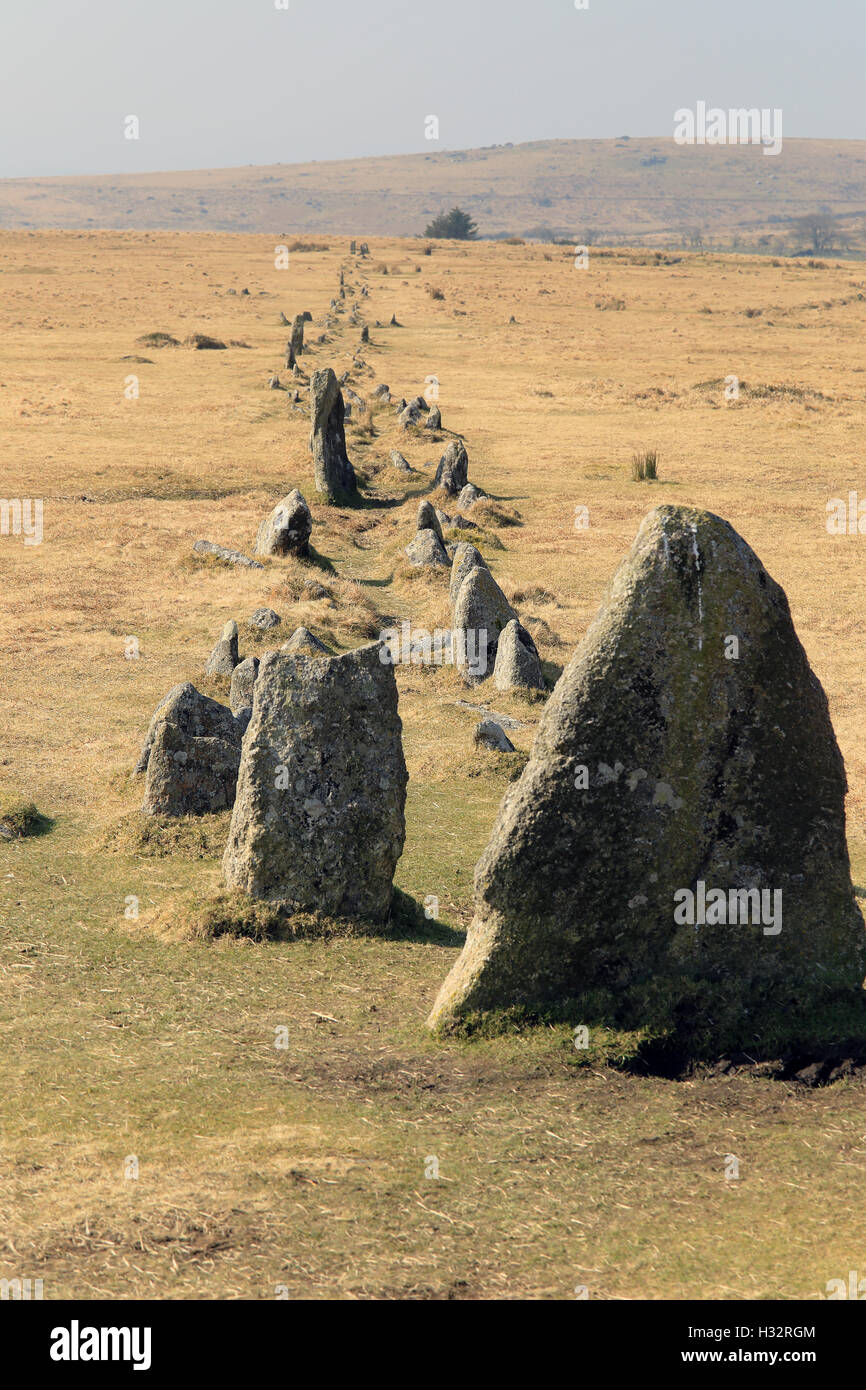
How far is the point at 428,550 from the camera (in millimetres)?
22203

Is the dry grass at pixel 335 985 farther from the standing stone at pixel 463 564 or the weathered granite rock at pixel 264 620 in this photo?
the standing stone at pixel 463 564

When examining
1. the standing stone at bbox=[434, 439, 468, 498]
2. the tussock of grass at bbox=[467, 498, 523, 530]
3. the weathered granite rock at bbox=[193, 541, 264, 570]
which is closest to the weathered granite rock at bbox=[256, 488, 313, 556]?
the weathered granite rock at bbox=[193, 541, 264, 570]

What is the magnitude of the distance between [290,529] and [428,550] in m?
2.40

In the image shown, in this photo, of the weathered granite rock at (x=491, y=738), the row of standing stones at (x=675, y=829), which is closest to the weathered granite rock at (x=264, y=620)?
the weathered granite rock at (x=491, y=738)

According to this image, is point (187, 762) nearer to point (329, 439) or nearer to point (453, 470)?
point (329, 439)

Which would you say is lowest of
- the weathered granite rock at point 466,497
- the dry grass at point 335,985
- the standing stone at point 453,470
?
the dry grass at point 335,985

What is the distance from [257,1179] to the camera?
6320 mm

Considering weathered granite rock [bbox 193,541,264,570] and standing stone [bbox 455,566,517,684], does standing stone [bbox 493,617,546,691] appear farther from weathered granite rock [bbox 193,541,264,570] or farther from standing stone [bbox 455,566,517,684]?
weathered granite rock [bbox 193,541,264,570]

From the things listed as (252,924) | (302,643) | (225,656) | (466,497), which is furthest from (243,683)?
(466,497)

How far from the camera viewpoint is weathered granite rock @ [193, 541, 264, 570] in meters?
21.8

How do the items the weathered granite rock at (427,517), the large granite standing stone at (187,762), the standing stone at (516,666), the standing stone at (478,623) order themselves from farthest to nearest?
the weathered granite rock at (427,517), the standing stone at (478,623), the standing stone at (516,666), the large granite standing stone at (187,762)

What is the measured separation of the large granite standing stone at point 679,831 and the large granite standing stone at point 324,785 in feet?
6.42

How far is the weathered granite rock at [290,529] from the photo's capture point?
22.1 metres

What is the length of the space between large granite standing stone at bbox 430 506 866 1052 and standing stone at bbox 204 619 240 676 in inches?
360
